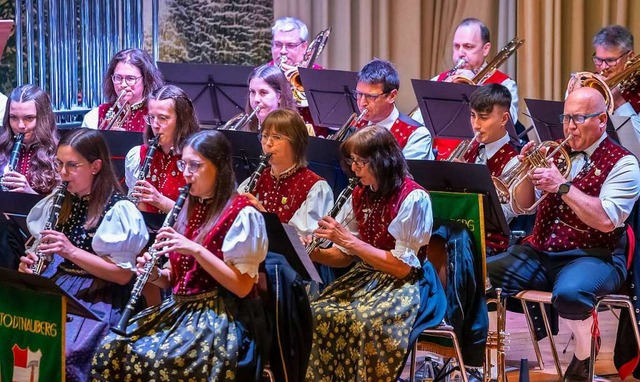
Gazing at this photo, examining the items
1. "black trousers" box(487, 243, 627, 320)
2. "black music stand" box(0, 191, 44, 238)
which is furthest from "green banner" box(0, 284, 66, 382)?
"black trousers" box(487, 243, 627, 320)

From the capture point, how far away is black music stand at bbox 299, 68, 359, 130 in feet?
17.0

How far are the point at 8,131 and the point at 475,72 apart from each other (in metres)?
2.44

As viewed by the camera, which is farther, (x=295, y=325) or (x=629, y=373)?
(x=629, y=373)

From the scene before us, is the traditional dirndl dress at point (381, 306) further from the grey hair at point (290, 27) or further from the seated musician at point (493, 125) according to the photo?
the grey hair at point (290, 27)

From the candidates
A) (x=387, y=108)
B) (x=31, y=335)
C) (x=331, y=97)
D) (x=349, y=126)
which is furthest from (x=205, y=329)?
(x=331, y=97)

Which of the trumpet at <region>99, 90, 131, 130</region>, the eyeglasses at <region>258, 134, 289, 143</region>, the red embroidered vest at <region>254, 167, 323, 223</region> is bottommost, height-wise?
the red embroidered vest at <region>254, 167, 323, 223</region>

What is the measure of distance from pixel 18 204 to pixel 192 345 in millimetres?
996

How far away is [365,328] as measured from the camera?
391 centimetres

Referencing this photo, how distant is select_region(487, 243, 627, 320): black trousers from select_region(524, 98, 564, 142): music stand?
541 millimetres

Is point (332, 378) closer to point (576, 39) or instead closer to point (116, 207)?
point (116, 207)

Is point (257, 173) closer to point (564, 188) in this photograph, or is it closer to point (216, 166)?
point (216, 166)

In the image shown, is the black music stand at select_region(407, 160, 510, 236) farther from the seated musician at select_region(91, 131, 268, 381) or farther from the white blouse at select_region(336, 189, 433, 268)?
the seated musician at select_region(91, 131, 268, 381)

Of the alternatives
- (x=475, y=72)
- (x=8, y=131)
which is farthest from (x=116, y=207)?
(x=475, y=72)

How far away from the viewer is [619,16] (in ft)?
22.1
